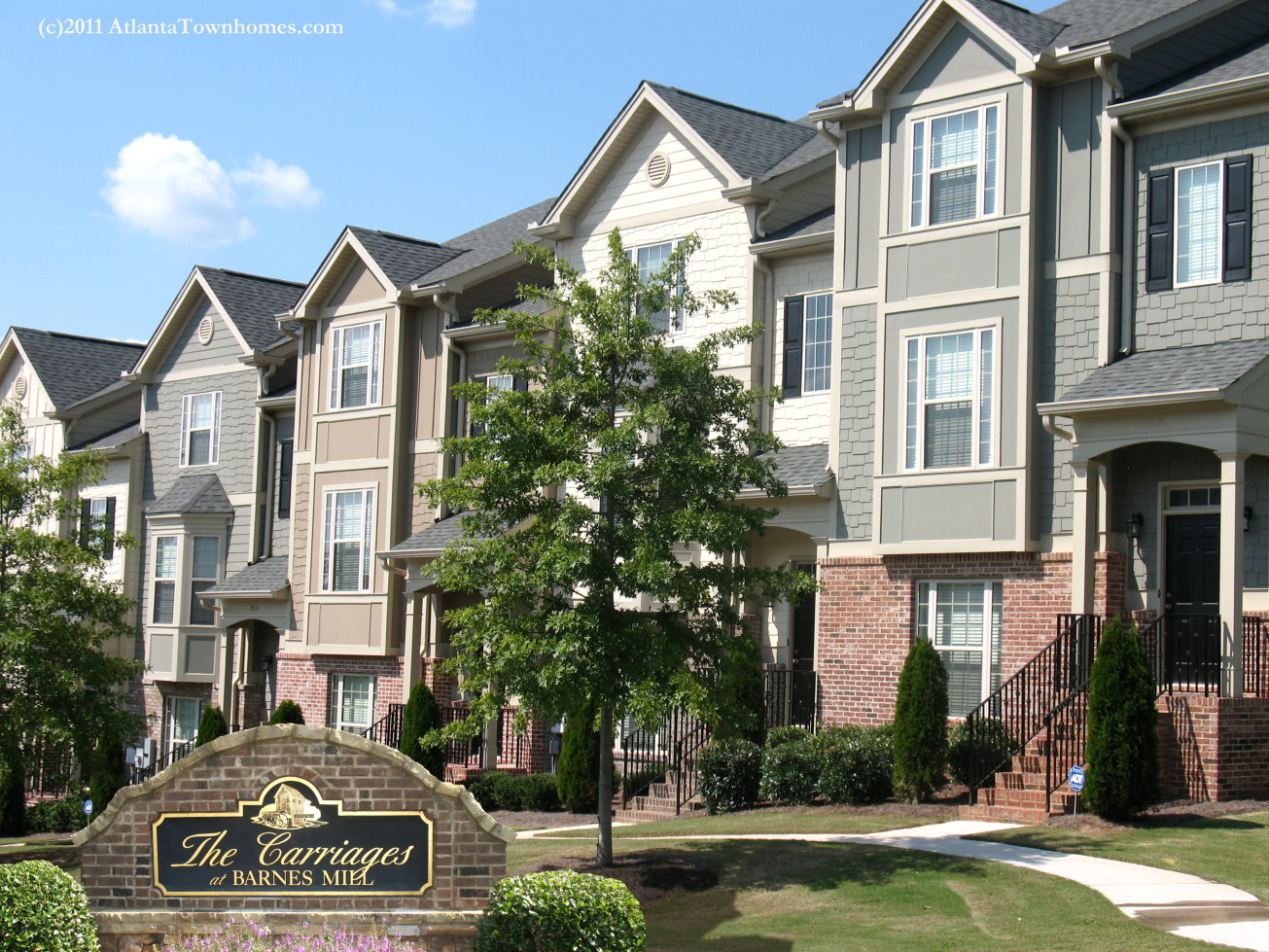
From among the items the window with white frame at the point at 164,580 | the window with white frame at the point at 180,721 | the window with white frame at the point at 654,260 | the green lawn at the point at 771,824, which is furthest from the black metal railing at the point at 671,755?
the window with white frame at the point at 164,580

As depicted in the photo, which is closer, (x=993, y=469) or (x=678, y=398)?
(x=678, y=398)

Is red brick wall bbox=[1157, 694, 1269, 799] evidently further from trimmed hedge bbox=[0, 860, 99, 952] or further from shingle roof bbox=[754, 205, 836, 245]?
trimmed hedge bbox=[0, 860, 99, 952]

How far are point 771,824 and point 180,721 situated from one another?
20.6 meters

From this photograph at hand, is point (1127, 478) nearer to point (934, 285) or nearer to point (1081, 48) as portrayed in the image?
point (934, 285)

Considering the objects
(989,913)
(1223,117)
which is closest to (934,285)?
(1223,117)

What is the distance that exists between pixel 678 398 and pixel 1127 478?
7422mm

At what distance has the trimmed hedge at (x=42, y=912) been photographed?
11.8m

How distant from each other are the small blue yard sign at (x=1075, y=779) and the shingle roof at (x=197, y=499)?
22.7 meters

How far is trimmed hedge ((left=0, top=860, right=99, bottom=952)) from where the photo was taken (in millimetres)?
11758

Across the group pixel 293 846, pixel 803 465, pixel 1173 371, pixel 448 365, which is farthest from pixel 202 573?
pixel 293 846

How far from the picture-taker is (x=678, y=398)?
1639cm

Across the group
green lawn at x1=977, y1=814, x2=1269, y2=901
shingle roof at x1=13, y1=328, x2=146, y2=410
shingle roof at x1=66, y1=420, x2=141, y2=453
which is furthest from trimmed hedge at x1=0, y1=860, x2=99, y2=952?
shingle roof at x1=13, y1=328, x2=146, y2=410

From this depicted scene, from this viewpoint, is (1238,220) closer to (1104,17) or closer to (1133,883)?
(1104,17)

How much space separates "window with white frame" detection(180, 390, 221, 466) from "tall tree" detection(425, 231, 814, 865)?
798 inches
